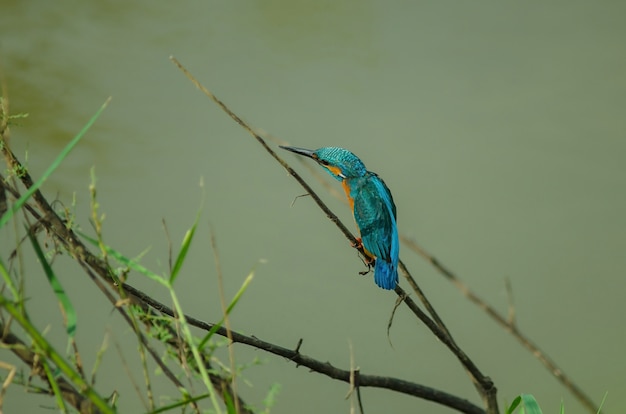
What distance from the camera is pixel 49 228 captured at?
684mm

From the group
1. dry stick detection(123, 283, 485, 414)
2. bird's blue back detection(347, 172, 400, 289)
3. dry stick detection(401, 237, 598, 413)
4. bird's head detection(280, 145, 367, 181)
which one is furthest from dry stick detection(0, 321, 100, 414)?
bird's head detection(280, 145, 367, 181)

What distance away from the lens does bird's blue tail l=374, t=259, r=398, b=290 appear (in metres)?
1.25

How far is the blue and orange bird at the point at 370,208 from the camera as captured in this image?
1.29 metres

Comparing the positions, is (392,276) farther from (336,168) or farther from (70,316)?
(70,316)

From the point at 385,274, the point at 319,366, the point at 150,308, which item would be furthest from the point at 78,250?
the point at 385,274

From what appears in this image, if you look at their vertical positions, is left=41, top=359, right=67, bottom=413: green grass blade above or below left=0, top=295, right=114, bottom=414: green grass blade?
below

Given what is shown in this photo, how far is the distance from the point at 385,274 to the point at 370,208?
170 millimetres

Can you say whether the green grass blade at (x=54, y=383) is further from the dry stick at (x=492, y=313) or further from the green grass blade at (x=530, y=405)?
the green grass blade at (x=530, y=405)

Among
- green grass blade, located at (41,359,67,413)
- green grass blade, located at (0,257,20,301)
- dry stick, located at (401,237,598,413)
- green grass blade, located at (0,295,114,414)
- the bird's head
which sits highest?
the bird's head

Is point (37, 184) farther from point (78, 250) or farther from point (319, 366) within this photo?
point (319, 366)

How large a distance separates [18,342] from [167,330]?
0.13m

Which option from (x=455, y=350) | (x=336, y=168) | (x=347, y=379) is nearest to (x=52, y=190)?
(x=336, y=168)

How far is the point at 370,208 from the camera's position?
1.41 m

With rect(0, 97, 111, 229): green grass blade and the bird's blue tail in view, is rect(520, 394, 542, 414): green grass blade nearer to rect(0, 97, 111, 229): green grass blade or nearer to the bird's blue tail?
the bird's blue tail
